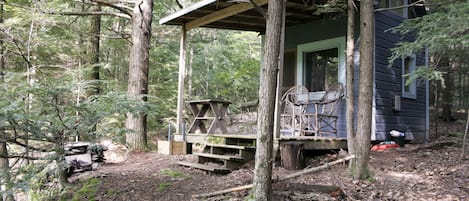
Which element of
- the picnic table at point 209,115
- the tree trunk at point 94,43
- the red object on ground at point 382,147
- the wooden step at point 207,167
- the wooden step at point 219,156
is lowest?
the wooden step at point 207,167

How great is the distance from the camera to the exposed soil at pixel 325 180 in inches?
150

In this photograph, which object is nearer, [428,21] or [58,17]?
[428,21]

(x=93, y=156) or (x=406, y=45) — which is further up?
(x=406, y=45)

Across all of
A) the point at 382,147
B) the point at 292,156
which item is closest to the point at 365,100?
the point at 292,156

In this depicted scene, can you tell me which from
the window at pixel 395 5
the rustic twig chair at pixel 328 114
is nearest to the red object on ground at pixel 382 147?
the rustic twig chair at pixel 328 114

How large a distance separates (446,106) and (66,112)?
42.4 feet

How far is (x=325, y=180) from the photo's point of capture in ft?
14.3

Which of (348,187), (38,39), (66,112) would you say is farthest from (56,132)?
(38,39)

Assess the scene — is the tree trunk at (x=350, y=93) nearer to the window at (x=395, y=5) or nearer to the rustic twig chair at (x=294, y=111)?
the rustic twig chair at (x=294, y=111)

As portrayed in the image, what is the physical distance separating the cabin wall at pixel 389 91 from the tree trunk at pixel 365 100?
251cm

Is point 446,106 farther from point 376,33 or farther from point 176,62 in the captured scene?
point 176,62

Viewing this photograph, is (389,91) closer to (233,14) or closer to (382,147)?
(382,147)

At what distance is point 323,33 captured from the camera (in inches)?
294

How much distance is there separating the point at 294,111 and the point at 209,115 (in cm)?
163
